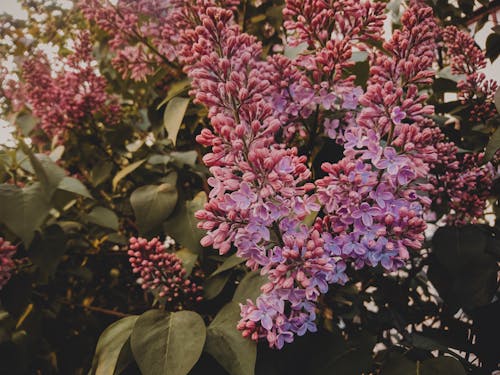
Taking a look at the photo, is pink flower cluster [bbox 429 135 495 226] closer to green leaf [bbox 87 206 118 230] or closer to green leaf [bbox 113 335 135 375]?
green leaf [bbox 113 335 135 375]

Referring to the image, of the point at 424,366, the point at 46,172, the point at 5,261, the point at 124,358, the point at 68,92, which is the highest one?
the point at 68,92

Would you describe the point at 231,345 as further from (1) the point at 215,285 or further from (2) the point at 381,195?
(2) the point at 381,195

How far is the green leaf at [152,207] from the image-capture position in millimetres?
1136

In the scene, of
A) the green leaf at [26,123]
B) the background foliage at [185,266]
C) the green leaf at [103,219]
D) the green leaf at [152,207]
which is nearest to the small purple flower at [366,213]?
the background foliage at [185,266]

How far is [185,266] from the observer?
3.53 feet

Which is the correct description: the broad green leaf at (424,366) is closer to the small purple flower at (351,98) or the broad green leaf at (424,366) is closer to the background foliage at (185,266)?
the background foliage at (185,266)

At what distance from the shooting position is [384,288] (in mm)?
1159

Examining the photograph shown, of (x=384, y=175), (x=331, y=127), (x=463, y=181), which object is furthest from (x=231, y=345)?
(x=463, y=181)

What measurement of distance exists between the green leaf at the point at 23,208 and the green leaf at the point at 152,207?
0.82 ft

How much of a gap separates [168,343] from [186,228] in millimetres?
415

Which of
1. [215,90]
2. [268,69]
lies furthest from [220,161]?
[268,69]

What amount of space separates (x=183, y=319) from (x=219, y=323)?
0.09m

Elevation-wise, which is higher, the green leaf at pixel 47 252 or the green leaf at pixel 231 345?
the green leaf at pixel 47 252

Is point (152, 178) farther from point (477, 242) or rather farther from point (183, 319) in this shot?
point (477, 242)
